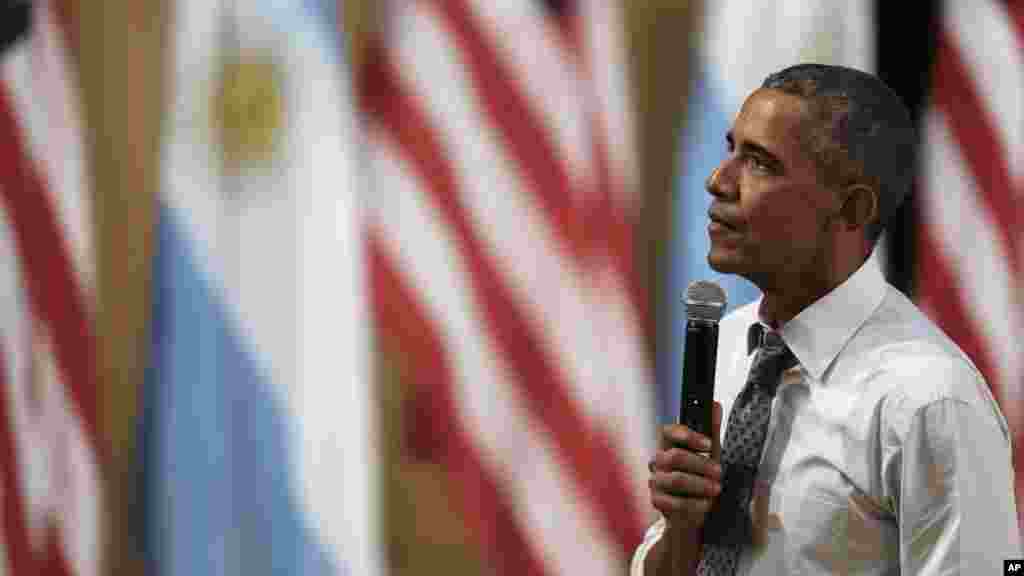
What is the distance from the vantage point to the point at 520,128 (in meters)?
2.04

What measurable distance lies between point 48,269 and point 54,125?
241 millimetres

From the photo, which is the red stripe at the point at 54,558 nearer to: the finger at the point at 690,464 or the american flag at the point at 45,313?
the american flag at the point at 45,313

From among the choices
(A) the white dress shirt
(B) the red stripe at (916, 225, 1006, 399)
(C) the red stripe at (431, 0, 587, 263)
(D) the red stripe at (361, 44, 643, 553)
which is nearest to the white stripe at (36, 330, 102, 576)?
(D) the red stripe at (361, 44, 643, 553)

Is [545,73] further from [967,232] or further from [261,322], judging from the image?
[967,232]

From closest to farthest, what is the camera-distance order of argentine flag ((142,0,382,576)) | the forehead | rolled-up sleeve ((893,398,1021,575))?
rolled-up sleeve ((893,398,1021,575))
the forehead
argentine flag ((142,0,382,576))

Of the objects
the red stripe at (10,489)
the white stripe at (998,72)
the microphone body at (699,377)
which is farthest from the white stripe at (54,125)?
the white stripe at (998,72)

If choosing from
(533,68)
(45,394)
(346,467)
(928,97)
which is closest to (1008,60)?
(928,97)

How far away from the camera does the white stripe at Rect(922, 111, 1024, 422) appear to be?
2.04 metres

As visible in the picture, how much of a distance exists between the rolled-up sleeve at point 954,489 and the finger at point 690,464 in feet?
0.56

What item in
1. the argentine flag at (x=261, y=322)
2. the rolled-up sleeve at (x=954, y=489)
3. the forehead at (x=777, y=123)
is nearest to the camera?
the rolled-up sleeve at (x=954, y=489)

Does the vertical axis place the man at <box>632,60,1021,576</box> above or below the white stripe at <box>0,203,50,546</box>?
above

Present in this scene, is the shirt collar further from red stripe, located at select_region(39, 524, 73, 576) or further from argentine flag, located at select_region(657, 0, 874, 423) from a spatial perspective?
red stripe, located at select_region(39, 524, 73, 576)

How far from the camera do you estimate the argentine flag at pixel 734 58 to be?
2.03 m

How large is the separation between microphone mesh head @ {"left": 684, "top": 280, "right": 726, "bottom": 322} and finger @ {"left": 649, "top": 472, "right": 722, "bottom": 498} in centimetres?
15
